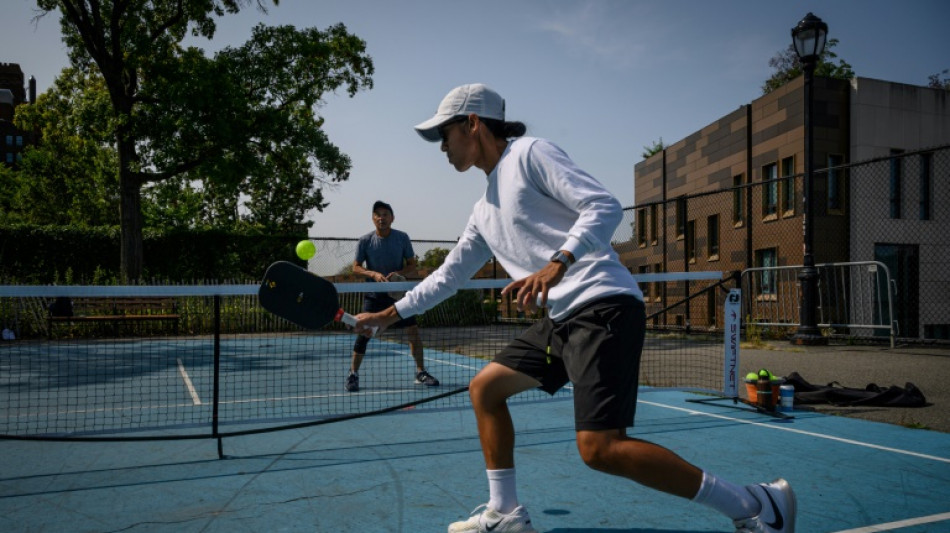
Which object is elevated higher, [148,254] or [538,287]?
[148,254]

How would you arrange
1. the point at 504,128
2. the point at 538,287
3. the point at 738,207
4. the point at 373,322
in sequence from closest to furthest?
the point at 538,287 → the point at 504,128 → the point at 373,322 → the point at 738,207

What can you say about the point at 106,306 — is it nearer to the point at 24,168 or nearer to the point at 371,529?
the point at 371,529

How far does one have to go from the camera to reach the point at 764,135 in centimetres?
2159

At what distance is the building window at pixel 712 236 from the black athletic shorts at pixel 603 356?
72.1 feet

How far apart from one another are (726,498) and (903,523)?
4.96ft

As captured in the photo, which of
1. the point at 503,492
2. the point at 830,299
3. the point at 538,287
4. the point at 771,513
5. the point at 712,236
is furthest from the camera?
the point at 712,236

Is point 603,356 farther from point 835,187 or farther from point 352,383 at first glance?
point 835,187

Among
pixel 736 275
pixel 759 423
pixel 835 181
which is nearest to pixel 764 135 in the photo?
pixel 835 181

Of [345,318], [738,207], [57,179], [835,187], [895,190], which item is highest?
[57,179]

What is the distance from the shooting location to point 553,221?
9.33ft

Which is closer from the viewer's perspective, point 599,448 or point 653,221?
point 599,448

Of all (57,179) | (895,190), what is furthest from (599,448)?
(57,179)

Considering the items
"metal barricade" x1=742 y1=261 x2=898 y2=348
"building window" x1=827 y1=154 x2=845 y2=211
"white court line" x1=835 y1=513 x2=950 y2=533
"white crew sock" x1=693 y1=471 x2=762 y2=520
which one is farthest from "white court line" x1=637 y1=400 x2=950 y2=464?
"building window" x1=827 y1=154 x2=845 y2=211

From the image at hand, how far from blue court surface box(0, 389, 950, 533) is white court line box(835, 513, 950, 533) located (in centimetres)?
1
